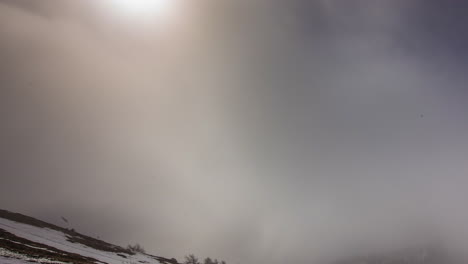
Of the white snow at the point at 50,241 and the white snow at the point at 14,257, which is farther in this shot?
the white snow at the point at 50,241

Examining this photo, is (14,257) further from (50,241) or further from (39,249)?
(50,241)

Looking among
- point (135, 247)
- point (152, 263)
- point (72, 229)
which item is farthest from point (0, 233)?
point (135, 247)

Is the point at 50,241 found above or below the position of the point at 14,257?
below

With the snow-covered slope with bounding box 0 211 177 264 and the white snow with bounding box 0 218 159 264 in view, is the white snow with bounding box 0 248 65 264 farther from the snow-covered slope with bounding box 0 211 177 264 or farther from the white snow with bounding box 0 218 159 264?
the white snow with bounding box 0 218 159 264

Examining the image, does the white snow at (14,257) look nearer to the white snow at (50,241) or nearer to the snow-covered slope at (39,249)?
the snow-covered slope at (39,249)

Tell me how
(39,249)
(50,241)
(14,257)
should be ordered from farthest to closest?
1. (50,241)
2. (39,249)
3. (14,257)

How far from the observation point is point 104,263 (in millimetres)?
56781

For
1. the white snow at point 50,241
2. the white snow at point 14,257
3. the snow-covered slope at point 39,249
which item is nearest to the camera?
the white snow at point 14,257

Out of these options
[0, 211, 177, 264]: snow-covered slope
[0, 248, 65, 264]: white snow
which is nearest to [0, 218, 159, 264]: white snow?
[0, 211, 177, 264]: snow-covered slope

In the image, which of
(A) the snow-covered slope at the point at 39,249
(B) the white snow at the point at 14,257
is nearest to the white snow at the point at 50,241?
(A) the snow-covered slope at the point at 39,249

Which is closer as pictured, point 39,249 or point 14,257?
point 14,257

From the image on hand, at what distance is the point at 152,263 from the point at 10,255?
51073 millimetres

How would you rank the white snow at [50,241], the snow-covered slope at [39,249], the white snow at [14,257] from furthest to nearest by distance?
the white snow at [50,241] → the snow-covered slope at [39,249] → the white snow at [14,257]

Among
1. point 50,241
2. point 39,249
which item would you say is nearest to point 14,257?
point 39,249
